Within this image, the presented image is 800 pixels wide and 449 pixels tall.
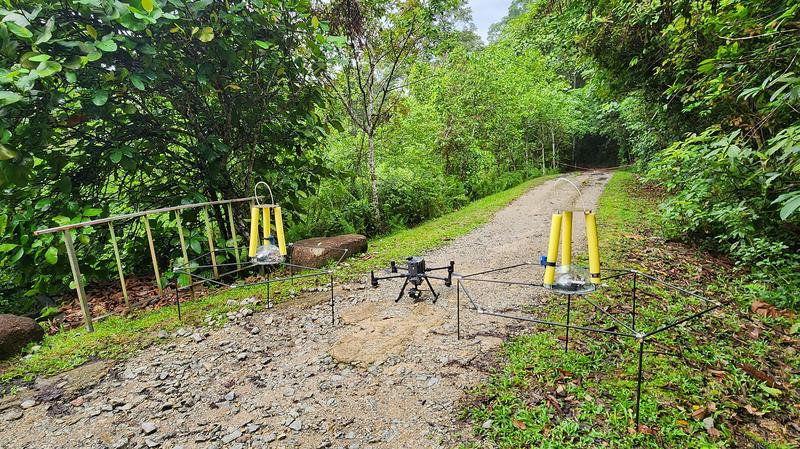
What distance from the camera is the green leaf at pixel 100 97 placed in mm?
3600

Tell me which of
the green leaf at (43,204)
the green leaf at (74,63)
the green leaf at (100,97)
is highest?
the green leaf at (74,63)

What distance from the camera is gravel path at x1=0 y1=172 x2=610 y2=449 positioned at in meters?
2.24

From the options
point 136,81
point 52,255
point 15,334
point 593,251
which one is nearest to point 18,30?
point 136,81

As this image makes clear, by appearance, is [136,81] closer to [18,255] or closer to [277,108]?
[277,108]

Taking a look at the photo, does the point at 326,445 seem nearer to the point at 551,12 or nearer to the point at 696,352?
the point at 696,352

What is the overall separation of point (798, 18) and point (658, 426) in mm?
4125

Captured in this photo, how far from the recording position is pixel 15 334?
131 inches

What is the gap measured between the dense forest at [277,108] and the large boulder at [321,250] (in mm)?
647

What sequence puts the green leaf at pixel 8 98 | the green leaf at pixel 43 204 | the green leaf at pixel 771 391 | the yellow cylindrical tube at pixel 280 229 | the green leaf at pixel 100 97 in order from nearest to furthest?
the green leaf at pixel 771 391 → the green leaf at pixel 8 98 → the yellow cylindrical tube at pixel 280 229 → the green leaf at pixel 100 97 → the green leaf at pixel 43 204

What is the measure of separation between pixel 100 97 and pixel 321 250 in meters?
3.05

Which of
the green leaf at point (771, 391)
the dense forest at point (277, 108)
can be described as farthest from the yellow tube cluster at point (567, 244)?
the green leaf at point (771, 391)

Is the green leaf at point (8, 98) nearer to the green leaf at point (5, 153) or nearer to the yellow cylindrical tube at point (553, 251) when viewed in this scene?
the green leaf at point (5, 153)

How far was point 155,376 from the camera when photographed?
2898 millimetres

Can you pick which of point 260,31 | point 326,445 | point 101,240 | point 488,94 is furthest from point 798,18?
point 488,94
